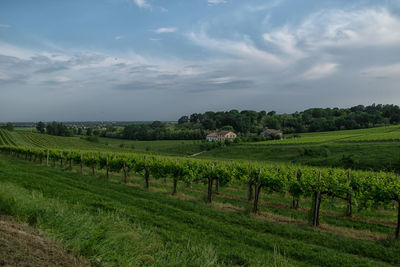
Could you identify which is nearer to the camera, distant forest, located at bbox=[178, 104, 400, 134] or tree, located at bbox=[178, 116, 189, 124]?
distant forest, located at bbox=[178, 104, 400, 134]

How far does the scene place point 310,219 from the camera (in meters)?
10.0

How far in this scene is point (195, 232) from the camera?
25.5 feet

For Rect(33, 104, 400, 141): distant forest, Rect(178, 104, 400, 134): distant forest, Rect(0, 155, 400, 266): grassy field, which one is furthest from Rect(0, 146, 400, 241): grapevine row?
Rect(178, 104, 400, 134): distant forest

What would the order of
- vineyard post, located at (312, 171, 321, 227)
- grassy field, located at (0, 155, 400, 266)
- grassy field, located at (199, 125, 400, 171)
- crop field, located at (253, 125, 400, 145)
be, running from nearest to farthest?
grassy field, located at (0, 155, 400, 266) < vineyard post, located at (312, 171, 321, 227) < grassy field, located at (199, 125, 400, 171) < crop field, located at (253, 125, 400, 145)

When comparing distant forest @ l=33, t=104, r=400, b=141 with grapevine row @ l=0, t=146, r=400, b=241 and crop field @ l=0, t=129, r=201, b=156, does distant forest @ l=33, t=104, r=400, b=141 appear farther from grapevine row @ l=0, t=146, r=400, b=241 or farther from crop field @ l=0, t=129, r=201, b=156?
grapevine row @ l=0, t=146, r=400, b=241

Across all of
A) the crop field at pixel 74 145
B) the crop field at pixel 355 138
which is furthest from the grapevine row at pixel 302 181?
the crop field at pixel 74 145

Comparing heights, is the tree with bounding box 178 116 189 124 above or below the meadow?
above

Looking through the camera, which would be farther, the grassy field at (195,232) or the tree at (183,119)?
the tree at (183,119)

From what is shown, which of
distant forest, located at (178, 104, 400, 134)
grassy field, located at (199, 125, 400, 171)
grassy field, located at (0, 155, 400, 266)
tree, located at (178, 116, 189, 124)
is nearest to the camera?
grassy field, located at (0, 155, 400, 266)

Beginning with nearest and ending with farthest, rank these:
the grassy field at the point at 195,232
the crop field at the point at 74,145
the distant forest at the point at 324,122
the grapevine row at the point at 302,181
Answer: the grassy field at the point at 195,232
the grapevine row at the point at 302,181
the crop field at the point at 74,145
the distant forest at the point at 324,122

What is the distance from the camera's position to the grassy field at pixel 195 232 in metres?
3.25

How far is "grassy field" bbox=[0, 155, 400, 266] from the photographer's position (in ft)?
10.6

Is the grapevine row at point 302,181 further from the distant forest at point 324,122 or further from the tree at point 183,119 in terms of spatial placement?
the tree at point 183,119

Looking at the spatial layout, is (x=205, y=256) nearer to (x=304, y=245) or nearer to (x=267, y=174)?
(x=304, y=245)
